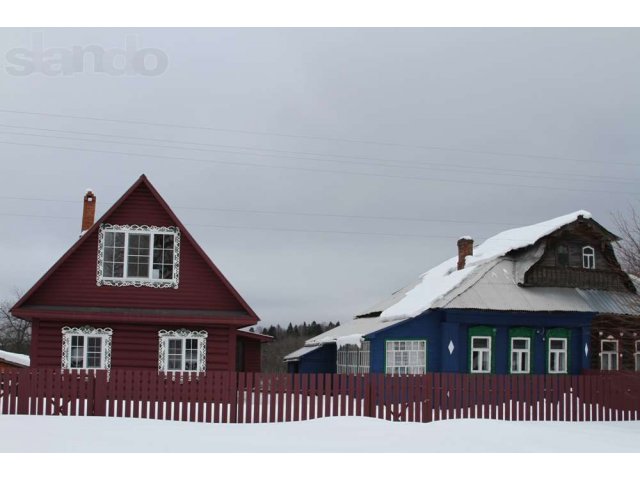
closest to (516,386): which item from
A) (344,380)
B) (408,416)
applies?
(408,416)

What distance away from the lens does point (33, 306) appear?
74.8 feet

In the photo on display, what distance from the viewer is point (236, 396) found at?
61.3 ft

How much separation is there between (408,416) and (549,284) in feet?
45.4

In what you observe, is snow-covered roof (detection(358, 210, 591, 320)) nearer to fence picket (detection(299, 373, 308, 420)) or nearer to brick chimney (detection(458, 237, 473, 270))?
brick chimney (detection(458, 237, 473, 270))

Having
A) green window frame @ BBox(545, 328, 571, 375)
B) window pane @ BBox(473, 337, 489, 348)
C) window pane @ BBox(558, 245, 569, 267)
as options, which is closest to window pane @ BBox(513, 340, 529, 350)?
green window frame @ BBox(545, 328, 571, 375)

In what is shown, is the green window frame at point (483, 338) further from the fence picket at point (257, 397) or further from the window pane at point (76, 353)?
the window pane at point (76, 353)

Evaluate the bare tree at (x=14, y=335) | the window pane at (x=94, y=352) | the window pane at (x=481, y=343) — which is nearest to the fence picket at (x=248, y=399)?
the window pane at (x=94, y=352)

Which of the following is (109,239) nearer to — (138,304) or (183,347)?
(138,304)

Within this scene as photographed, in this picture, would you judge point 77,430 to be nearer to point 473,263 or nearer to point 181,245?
point 181,245

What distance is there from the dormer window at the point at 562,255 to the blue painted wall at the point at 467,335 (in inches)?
91.8

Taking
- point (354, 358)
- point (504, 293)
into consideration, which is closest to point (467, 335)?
point (504, 293)

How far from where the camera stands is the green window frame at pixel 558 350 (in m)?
30.8

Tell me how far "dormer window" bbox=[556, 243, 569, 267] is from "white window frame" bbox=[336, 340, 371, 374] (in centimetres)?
839

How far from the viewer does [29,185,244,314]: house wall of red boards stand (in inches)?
910
